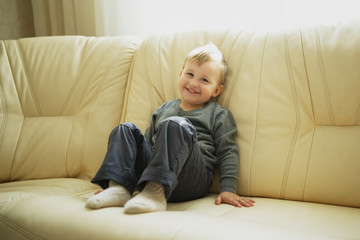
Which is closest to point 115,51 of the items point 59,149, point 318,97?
point 59,149

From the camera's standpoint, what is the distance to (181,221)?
0.78 metres

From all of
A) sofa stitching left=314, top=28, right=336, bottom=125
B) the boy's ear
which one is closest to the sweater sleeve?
the boy's ear

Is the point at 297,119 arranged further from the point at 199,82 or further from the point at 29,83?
the point at 29,83

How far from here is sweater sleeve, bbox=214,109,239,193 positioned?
1.11m

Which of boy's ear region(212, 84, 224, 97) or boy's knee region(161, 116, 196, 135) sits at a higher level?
boy's ear region(212, 84, 224, 97)

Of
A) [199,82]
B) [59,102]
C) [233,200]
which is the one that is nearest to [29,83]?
[59,102]

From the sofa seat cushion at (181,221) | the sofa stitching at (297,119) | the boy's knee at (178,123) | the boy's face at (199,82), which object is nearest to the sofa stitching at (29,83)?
the sofa seat cushion at (181,221)

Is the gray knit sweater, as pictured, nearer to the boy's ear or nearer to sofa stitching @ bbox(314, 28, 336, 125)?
the boy's ear

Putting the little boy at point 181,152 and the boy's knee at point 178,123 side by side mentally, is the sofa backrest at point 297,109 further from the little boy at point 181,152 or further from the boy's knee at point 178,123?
the boy's knee at point 178,123

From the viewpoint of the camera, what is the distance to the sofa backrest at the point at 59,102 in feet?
4.68

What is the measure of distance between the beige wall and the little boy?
1.55 m

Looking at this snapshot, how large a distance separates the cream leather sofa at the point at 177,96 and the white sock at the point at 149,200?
0.09 ft

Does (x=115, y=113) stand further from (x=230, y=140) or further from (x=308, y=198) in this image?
(x=308, y=198)

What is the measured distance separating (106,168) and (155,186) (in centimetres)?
18
